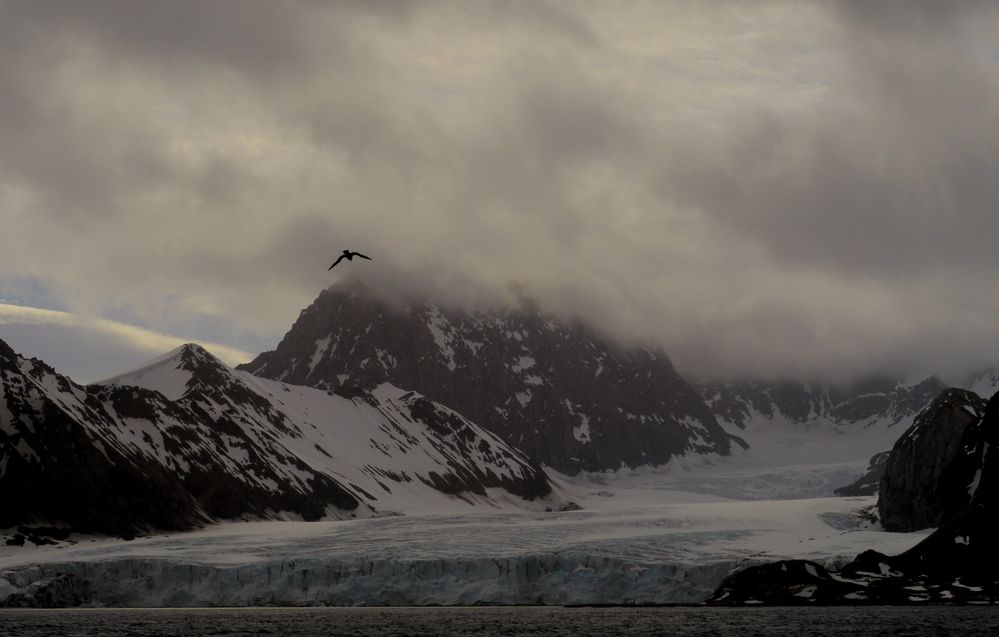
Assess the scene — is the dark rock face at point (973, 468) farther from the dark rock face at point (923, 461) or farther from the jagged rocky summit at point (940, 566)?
the dark rock face at point (923, 461)

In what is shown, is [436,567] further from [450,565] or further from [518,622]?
[518,622]

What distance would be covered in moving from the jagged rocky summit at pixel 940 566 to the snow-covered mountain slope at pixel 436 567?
8.07 feet

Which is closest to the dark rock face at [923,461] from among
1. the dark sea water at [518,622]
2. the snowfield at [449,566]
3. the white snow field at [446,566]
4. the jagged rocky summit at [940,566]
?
the snowfield at [449,566]

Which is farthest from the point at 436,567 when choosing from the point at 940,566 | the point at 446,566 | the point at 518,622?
the point at 940,566

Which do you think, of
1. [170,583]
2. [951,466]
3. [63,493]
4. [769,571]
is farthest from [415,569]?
[63,493]

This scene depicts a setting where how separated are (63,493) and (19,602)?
6749 cm

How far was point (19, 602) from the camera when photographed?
134 m

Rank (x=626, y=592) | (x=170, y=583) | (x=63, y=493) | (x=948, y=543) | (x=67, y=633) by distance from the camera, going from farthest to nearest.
A: (x=63, y=493), (x=170, y=583), (x=626, y=592), (x=948, y=543), (x=67, y=633)

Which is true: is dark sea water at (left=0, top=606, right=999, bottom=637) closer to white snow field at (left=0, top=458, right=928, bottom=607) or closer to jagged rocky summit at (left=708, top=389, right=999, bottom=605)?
white snow field at (left=0, top=458, right=928, bottom=607)

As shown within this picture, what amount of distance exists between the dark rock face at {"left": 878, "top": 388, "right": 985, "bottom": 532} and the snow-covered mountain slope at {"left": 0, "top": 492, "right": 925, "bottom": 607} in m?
4.49

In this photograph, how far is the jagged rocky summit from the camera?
119 meters

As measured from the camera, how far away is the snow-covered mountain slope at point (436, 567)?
130 metres

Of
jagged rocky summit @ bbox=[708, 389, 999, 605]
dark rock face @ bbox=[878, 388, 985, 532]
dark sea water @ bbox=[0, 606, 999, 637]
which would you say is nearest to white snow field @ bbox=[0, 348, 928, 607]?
jagged rocky summit @ bbox=[708, 389, 999, 605]

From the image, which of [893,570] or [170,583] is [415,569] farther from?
[893,570]
